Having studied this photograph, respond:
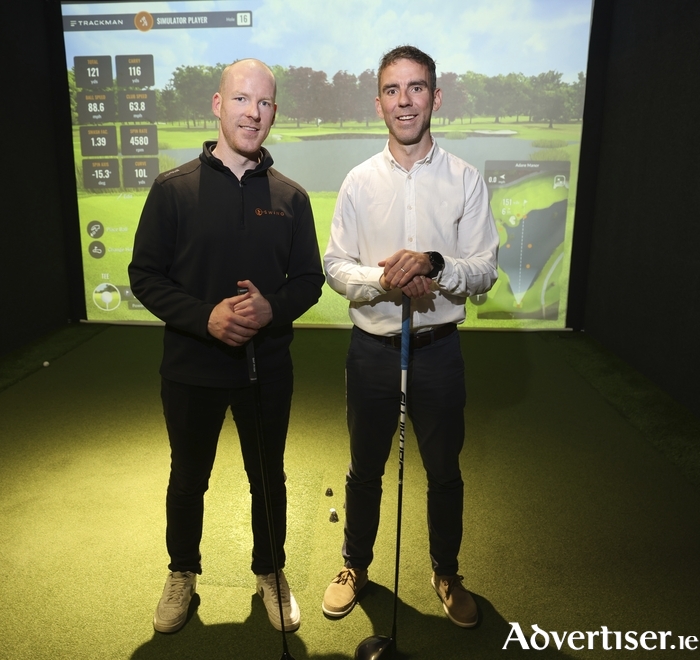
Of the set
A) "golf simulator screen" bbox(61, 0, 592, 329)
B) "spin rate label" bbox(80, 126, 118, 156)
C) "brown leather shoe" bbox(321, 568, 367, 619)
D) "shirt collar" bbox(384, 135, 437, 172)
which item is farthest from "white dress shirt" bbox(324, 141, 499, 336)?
"spin rate label" bbox(80, 126, 118, 156)

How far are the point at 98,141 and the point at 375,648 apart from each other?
16.8 feet

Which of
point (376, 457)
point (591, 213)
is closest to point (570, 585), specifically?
point (376, 457)

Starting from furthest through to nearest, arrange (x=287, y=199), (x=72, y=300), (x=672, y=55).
→ (x=72, y=300) → (x=672, y=55) → (x=287, y=199)

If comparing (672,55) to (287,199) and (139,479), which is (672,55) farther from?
(139,479)

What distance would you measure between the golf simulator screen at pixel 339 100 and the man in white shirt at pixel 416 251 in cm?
372

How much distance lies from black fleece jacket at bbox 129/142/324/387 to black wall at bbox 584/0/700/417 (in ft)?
9.90

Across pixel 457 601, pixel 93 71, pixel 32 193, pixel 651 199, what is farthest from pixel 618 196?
pixel 32 193

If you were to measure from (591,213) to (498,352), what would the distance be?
1602mm

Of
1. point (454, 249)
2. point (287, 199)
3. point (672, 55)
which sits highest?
point (672, 55)

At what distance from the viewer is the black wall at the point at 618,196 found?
396cm

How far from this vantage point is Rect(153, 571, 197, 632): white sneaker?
6.64 ft

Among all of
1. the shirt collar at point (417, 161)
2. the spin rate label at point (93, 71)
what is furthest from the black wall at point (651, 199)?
the spin rate label at point (93, 71)

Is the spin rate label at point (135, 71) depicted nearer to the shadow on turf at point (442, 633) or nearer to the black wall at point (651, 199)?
the black wall at point (651, 199)

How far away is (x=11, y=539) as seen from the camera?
2.51 metres
